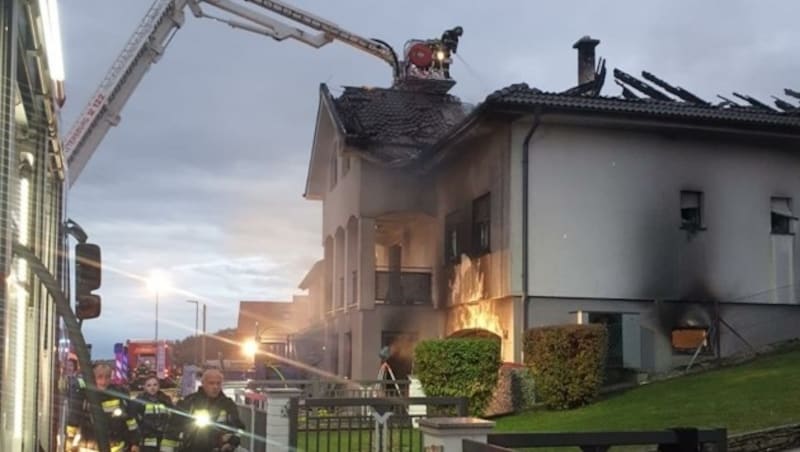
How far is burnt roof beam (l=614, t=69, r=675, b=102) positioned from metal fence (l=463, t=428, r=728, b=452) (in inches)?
769

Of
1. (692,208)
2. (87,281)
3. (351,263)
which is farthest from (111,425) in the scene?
(351,263)

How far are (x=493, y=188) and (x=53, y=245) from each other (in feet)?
54.8

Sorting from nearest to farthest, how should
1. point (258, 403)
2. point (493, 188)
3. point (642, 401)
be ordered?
point (258, 403) → point (642, 401) → point (493, 188)

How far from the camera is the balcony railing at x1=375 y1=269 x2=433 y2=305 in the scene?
25875mm

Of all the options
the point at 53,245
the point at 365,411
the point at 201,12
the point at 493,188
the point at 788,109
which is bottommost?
the point at 365,411

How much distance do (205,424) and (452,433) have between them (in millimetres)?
2829

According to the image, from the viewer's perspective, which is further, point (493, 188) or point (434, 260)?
point (434, 260)

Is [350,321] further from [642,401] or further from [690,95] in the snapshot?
[642,401]

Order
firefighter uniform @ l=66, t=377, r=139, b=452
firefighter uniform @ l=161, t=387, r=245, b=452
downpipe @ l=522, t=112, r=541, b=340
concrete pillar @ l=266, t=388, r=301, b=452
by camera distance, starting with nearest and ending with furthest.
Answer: firefighter uniform @ l=161, t=387, r=245, b=452 → firefighter uniform @ l=66, t=377, r=139, b=452 → concrete pillar @ l=266, t=388, r=301, b=452 → downpipe @ l=522, t=112, r=541, b=340

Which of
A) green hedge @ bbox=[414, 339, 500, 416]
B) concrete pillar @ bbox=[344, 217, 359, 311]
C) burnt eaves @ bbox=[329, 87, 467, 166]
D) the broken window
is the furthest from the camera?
concrete pillar @ bbox=[344, 217, 359, 311]

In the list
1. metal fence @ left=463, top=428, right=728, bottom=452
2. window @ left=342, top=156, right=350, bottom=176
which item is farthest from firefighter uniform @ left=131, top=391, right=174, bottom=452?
window @ left=342, top=156, right=350, bottom=176

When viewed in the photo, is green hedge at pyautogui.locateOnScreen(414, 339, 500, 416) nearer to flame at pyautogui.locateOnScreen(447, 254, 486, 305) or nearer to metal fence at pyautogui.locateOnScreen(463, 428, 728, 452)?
flame at pyautogui.locateOnScreen(447, 254, 486, 305)

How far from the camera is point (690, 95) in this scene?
24812 mm

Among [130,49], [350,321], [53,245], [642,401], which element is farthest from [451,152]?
[53,245]
